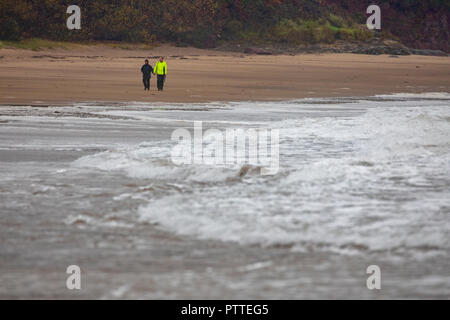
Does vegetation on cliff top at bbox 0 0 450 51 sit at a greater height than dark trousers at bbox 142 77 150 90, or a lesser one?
greater

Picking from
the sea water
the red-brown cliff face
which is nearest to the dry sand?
the sea water

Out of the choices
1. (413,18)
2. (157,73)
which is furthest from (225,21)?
(157,73)

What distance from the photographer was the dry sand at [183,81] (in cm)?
2620

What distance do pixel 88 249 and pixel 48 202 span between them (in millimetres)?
1948

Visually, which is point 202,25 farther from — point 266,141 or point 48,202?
point 48,202

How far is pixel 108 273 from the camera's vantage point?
6.54 m

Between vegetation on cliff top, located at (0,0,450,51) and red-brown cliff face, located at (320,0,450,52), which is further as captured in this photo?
red-brown cliff face, located at (320,0,450,52)

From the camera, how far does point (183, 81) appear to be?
3384cm

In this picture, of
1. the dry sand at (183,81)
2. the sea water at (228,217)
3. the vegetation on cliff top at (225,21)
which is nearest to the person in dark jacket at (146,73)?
the dry sand at (183,81)

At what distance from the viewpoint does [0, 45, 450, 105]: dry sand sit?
26203 millimetres

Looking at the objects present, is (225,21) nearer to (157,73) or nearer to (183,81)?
(183,81)
